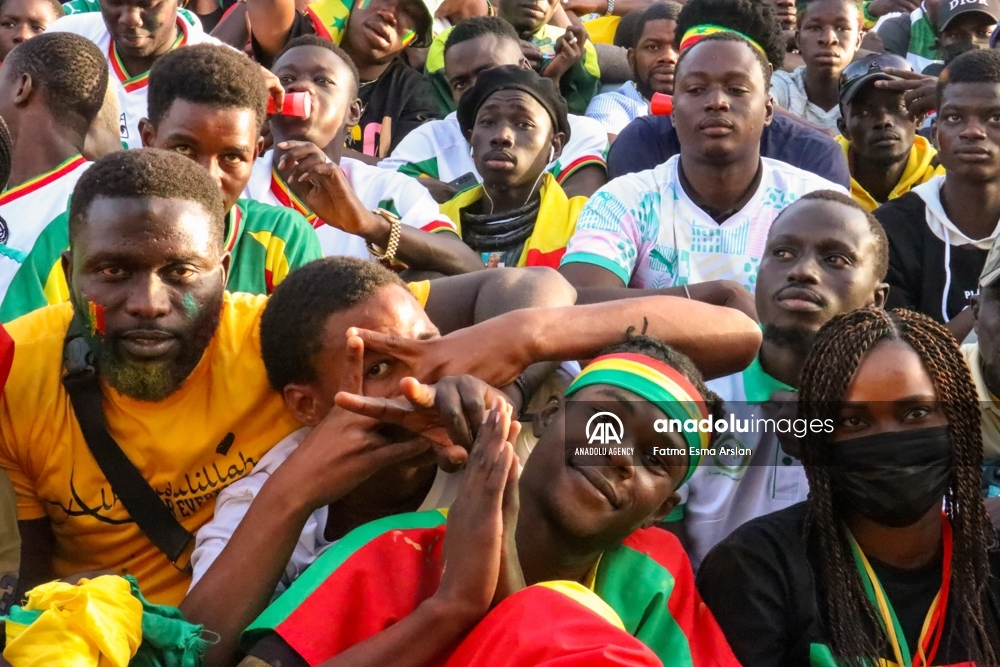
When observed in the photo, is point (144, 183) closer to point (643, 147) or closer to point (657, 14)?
point (643, 147)

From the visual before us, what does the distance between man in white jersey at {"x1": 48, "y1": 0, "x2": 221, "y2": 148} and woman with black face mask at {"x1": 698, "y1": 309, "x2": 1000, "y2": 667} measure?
141 inches

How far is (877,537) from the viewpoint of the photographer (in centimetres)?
295

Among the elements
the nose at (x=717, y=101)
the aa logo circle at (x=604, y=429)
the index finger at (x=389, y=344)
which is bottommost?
the aa logo circle at (x=604, y=429)

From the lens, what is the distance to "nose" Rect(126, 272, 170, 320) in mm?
3033

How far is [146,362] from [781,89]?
471cm

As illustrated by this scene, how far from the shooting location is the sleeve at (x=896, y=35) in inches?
317

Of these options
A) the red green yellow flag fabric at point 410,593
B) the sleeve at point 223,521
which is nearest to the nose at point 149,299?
the sleeve at point 223,521

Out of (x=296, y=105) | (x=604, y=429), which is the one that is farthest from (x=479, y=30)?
(x=604, y=429)

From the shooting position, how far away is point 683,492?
3557mm

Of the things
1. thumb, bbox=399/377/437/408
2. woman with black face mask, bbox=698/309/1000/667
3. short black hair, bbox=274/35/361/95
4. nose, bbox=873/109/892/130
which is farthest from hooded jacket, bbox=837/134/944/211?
thumb, bbox=399/377/437/408

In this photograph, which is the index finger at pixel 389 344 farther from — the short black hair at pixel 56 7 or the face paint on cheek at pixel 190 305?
the short black hair at pixel 56 7

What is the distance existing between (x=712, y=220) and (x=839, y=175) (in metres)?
0.95

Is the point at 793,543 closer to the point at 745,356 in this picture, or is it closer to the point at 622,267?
the point at 745,356

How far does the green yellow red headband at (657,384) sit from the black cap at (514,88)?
2801 millimetres
